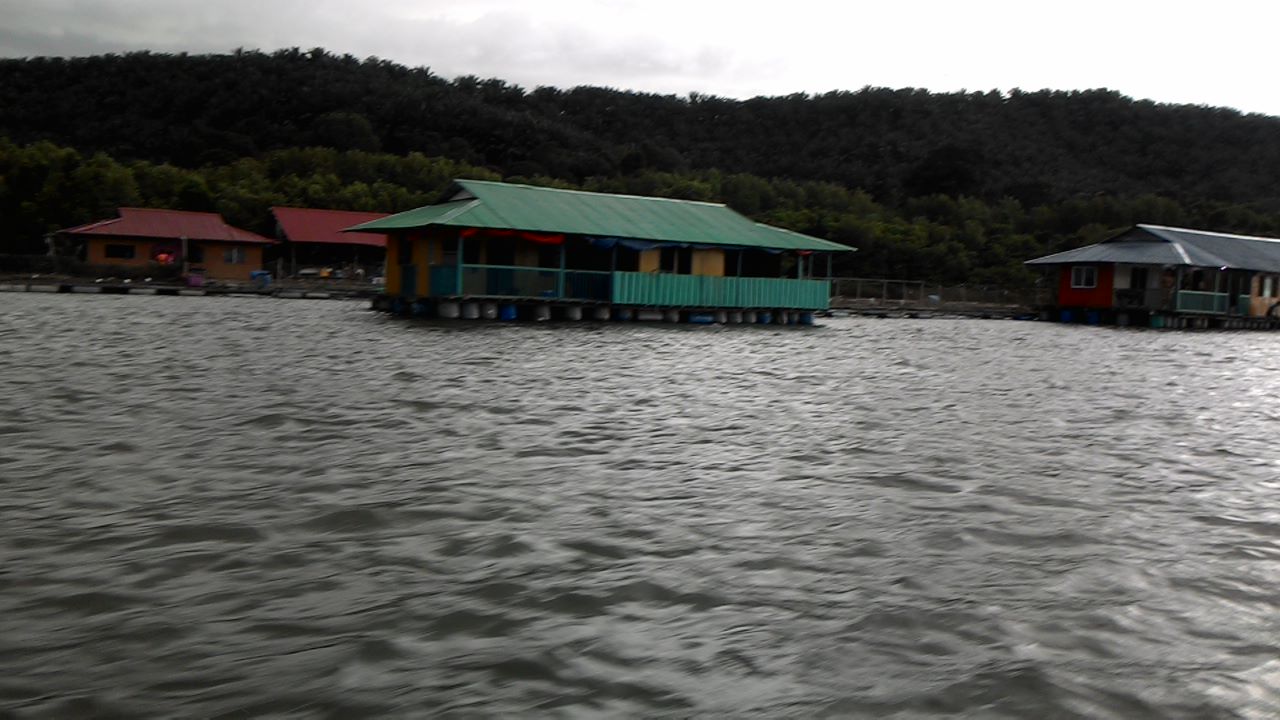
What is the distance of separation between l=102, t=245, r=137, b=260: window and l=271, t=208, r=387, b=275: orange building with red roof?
6.41 meters

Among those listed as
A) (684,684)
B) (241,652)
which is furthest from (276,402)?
(684,684)

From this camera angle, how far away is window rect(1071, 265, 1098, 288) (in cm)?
4722

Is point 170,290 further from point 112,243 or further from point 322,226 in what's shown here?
point 322,226

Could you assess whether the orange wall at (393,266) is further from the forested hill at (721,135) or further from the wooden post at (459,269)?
the forested hill at (721,135)

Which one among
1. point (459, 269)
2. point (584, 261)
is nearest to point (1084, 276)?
point (584, 261)

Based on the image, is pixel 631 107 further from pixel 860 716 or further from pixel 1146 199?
pixel 860 716

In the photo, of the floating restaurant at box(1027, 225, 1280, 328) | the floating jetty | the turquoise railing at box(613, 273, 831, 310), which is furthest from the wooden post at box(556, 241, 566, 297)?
the floating restaurant at box(1027, 225, 1280, 328)

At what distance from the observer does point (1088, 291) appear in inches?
1859

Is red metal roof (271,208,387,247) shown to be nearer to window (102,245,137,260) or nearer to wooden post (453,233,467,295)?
window (102,245,137,260)

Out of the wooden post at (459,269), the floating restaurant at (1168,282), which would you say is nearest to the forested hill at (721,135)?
the floating restaurant at (1168,282)

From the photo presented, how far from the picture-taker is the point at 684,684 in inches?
187

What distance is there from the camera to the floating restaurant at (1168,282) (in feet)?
146

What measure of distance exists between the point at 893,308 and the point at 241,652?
1812 inches

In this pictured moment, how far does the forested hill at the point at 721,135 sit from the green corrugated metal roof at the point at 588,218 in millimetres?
26191
